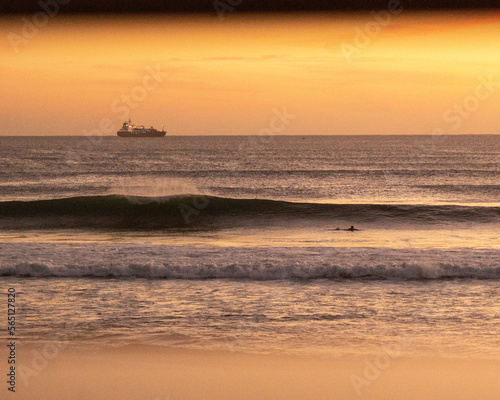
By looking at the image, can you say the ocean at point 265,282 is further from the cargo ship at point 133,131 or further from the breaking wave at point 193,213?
the cargo ship at point 133,131

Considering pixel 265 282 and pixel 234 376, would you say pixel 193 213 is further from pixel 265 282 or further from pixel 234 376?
pixel 234 376

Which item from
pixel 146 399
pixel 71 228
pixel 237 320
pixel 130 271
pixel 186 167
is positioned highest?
pixel 186 167

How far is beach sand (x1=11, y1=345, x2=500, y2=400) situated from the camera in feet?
12.2

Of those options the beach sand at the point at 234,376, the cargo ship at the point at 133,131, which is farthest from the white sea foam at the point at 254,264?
the cargo ship at the point at 133,131

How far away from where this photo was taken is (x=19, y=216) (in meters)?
19.5

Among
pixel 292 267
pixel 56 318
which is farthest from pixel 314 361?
pixel 292 267

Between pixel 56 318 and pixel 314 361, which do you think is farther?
pixel 56 318

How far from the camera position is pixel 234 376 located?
13.7 feet

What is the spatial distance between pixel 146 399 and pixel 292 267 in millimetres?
5173

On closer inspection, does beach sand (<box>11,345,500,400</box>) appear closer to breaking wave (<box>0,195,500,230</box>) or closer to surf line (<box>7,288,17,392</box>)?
surf line (<box>7,288,17,392</box>)

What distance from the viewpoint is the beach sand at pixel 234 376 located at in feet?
12.2

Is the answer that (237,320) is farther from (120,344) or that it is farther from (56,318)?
(56,318)

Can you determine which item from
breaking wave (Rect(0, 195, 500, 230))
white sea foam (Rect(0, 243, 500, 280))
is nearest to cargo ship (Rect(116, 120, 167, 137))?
breaking wave (Rect(0, 195, 500, 230))

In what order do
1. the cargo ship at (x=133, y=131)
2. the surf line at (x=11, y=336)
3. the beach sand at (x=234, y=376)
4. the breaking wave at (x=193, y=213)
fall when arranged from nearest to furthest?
the beach sand at (x=234, y=376), the surf line at (x=11, y=336), the breaking wave at (x=193, y=213), the cargo ship at (x=133, y=131)
